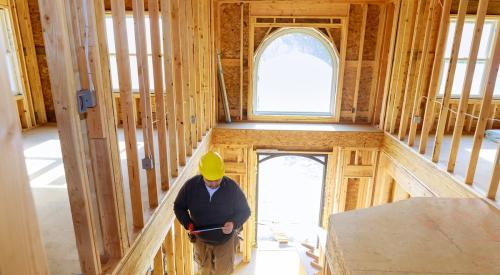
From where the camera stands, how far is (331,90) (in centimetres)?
575

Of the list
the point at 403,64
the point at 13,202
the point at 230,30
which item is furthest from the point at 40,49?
the point at 403,64

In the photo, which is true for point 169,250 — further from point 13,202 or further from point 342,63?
point 342,63

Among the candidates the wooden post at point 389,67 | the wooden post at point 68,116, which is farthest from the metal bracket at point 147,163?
the wooden post at point 389,67

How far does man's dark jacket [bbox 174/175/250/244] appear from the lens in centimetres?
263

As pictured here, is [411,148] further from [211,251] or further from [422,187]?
[211,251]

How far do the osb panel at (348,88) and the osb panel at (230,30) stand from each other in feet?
6.63

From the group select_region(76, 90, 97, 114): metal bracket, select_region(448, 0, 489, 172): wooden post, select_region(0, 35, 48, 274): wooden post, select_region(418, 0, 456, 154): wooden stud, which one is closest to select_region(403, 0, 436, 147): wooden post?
select_region(418, 0, 456, 154): wooden stud

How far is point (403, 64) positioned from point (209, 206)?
12.5 ft

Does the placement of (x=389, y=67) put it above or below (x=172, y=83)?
above

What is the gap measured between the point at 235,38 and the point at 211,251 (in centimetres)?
378

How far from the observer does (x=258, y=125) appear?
560 cm

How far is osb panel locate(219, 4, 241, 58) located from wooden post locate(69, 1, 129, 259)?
13.0 feet

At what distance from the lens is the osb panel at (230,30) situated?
525cm

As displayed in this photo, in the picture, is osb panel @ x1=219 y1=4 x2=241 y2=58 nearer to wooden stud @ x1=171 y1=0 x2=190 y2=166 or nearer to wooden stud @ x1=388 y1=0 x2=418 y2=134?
wooden stud @ x1=171 y1=0 x2=190 y2=166
